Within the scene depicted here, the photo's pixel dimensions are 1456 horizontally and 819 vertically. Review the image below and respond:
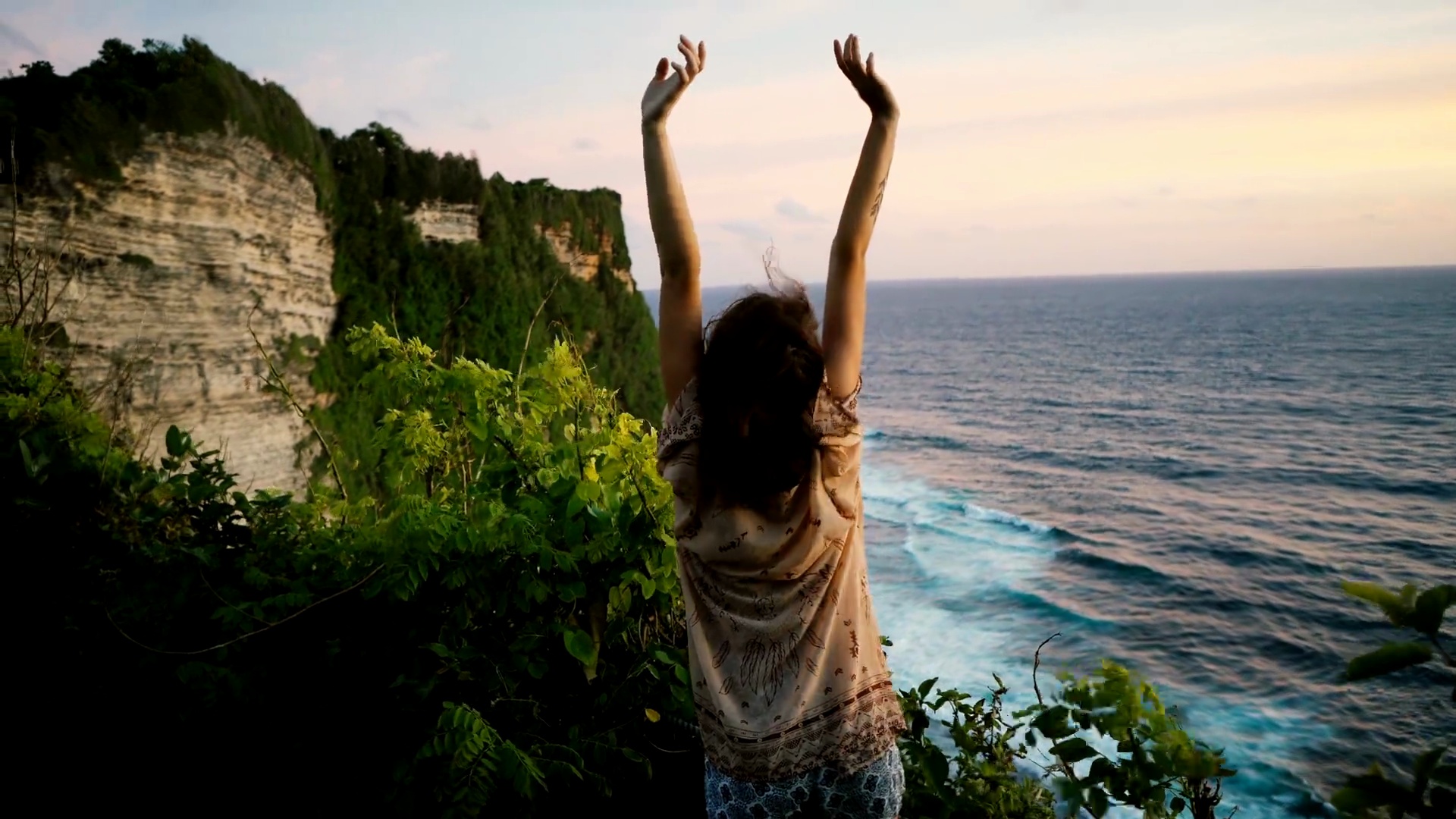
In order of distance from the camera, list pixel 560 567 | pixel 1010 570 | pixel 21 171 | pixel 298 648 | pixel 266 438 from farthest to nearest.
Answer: pixel 1010 570, pixel 266 438, pixel 21 171, pixel 298 648, pixel 560 567

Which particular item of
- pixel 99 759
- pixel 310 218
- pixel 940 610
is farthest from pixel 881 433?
pixel 99 759

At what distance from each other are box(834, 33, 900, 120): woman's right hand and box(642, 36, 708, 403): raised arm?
17.2 inches

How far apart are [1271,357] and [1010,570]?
52.6 metres

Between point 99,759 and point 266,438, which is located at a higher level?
point 99,759

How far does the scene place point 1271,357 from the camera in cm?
6575

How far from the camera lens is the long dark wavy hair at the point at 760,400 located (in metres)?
1.75

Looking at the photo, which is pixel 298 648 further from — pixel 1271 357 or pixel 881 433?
pixel 1271 357

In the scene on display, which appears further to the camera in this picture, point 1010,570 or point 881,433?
point 881,433

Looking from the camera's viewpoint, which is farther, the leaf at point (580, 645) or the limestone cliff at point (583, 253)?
the limestone cliff at point (583, 253)

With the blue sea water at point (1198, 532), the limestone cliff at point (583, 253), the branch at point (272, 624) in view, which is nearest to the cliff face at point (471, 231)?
the limestone cliff at point (583, 253)

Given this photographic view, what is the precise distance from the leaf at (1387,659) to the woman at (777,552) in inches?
31.6

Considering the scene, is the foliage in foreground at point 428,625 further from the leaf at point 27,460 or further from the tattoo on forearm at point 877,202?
the tattoo on forearm at point 877,202

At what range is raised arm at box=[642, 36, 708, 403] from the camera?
6.32ft

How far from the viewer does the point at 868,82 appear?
2100 millimetres
